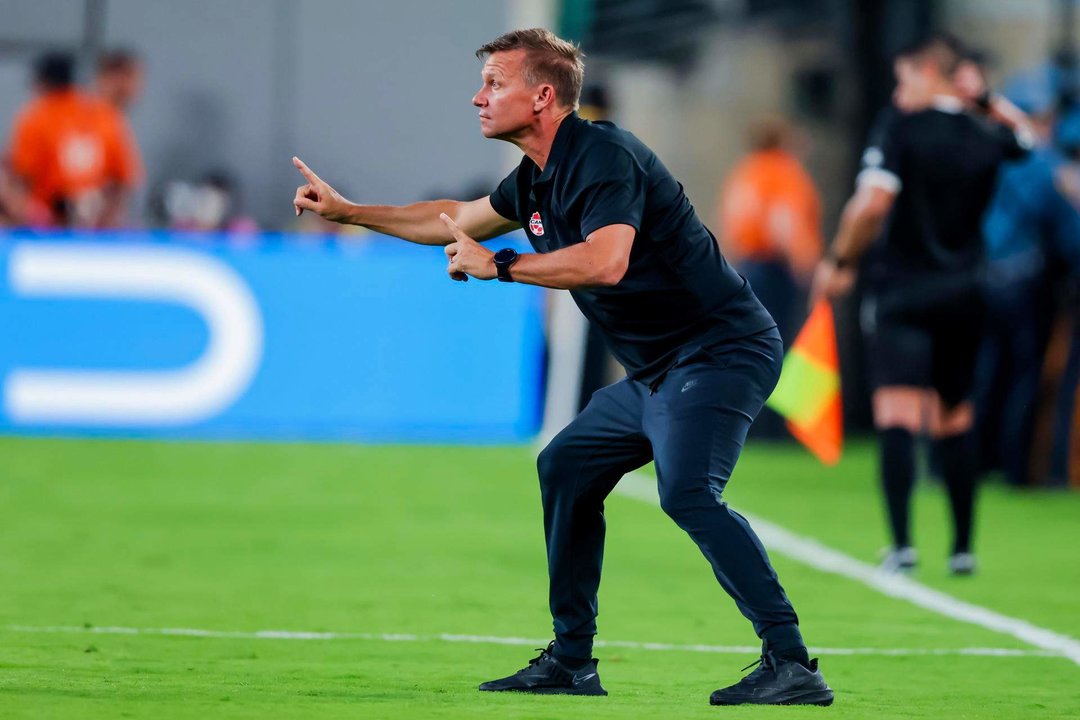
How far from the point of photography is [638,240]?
569cm

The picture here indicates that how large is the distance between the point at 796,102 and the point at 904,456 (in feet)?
30.4

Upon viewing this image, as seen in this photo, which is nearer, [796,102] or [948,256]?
[948,256]

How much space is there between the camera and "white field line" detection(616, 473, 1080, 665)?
7.14 meters

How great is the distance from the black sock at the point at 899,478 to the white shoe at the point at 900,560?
31mm

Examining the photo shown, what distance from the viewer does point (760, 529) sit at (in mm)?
10578

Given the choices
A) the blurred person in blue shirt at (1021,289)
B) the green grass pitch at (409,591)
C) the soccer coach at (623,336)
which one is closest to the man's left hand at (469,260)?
the soccer coach at (623,336)

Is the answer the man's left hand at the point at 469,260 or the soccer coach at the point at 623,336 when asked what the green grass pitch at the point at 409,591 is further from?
the man's left hand at the point at 469,260

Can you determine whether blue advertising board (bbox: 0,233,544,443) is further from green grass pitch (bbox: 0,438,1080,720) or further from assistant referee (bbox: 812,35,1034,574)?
assistant referee (bbox: 812,35,1034,574)

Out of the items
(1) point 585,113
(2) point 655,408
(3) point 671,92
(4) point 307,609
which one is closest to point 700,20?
(3) point 671,92

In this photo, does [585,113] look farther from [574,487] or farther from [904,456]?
[574,487]

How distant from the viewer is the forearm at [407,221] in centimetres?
618

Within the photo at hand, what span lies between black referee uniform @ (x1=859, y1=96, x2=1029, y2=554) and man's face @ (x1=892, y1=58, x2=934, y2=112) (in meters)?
0.05

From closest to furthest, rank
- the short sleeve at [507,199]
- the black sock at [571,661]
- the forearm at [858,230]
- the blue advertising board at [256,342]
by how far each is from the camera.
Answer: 1. the black sock at [571,661]
2. the short sleeve at [507,199]
3. the forearm at [858,230]
4. the blue advertising board at [256,342]

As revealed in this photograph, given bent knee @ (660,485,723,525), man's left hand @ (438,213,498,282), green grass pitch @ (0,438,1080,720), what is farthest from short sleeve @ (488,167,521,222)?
green grass pitch @ (0,438,1080,720)
